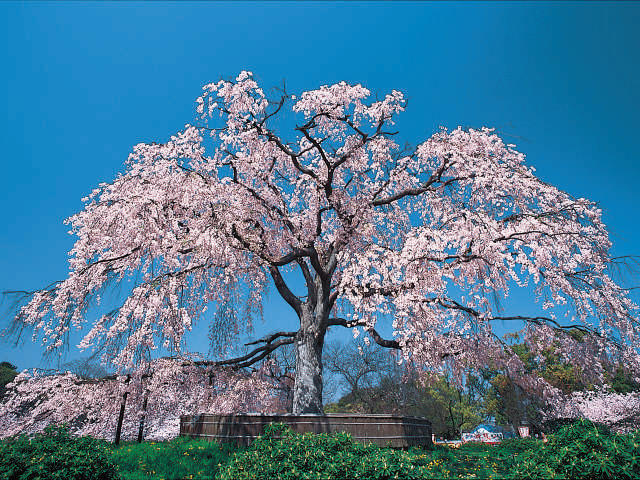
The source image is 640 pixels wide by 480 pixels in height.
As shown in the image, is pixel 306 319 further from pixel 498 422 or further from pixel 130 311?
pixel 498 422

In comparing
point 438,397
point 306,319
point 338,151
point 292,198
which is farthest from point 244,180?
point 438,397

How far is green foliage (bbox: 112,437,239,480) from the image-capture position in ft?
25.8

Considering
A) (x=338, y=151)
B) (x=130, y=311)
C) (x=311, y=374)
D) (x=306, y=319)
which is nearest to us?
(x=130, y=311)

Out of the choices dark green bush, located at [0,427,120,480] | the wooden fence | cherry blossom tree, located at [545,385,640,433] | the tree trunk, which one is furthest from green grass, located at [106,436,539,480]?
cherry blossom tree, located at [545,385,640,433]

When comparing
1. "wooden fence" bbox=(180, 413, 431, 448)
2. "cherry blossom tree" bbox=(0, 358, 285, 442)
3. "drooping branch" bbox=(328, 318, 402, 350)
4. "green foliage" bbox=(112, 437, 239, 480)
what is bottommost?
"green foliage" bbox=(112, 437, 239, 480)

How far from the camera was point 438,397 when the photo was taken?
153 ft

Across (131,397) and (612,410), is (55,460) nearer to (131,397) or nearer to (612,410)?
(131,397)

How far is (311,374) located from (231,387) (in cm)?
341

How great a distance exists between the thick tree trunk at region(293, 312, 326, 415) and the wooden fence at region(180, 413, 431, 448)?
5.26 feet

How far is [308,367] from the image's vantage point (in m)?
12.5

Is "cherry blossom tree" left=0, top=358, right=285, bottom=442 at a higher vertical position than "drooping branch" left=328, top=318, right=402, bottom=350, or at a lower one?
lower

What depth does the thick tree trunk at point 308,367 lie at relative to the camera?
39.4ft

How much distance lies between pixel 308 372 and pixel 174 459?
15.7 feet

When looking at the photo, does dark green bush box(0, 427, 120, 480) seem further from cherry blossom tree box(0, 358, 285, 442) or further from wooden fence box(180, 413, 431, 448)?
cherry blossom tree box(0, 358, 285, 442)
